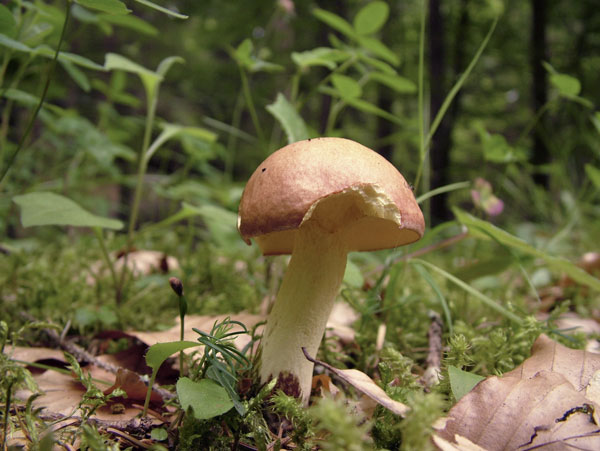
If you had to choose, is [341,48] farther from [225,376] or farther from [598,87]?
[598,87]

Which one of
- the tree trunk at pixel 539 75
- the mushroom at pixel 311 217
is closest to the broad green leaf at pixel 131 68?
the mushroom at pixel 311 217

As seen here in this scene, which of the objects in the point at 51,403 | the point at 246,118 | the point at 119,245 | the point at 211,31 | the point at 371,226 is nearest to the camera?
the point at 51,403

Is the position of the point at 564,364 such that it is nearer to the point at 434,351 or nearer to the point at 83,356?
the point at 434,351

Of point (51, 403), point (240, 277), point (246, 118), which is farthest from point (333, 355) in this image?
point (246, 118)

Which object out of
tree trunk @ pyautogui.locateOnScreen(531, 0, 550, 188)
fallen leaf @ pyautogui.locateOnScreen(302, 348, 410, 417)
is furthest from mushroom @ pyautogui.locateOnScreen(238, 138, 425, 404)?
tree trunk @ pyautogui.locateOnScreen(531, 0, 550, 188)

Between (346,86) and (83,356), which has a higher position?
(346,86)

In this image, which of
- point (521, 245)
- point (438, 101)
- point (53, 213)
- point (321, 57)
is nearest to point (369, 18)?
point (321, 57)

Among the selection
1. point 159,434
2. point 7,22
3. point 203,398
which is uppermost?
point 7,22
